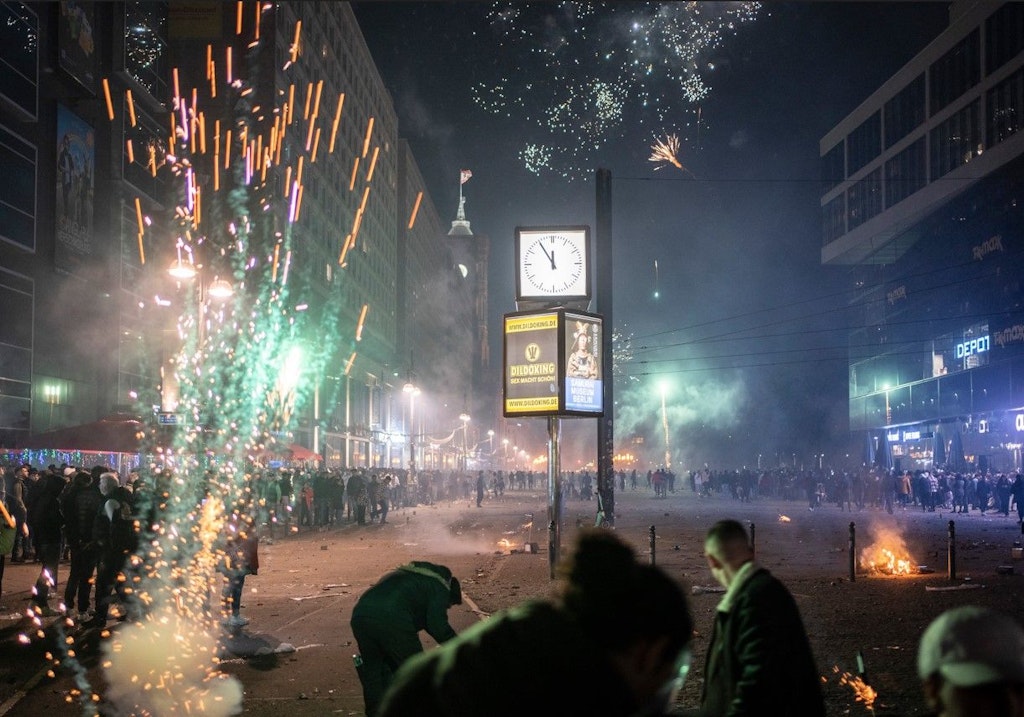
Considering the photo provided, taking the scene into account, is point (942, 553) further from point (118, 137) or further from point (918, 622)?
point (118, 137)

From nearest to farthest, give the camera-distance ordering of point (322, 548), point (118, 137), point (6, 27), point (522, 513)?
point (322, 548), point (6, 27), point (118, 137), point (522, 513)

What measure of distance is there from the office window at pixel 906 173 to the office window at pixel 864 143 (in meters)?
3.04

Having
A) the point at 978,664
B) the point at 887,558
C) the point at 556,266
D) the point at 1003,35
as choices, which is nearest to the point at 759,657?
the point at 978,664

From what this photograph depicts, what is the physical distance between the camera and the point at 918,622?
478 inches

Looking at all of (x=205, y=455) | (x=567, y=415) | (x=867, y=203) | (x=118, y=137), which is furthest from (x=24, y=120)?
(x=867, y=203)

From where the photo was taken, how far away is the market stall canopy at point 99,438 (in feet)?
66.5

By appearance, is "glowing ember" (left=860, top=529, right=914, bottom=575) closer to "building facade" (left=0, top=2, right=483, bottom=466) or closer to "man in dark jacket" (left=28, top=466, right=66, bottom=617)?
"man in dark jacket" (left=28, top=466, right=66, bottom=617)

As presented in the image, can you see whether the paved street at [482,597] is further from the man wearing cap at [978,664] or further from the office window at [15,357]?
the office window at [15,357]

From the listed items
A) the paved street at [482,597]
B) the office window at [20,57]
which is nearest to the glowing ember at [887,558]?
the paved street at [482,597]

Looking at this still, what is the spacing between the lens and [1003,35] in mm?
51031

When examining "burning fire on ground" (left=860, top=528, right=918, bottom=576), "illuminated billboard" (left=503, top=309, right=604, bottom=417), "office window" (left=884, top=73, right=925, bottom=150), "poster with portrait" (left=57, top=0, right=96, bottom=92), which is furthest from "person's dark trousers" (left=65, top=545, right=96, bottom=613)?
"office window" (left=884, top=73, right=925, bottom=150)

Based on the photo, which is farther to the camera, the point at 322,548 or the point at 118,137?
the point at 118,137

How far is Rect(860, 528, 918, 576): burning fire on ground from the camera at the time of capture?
17.6 meters

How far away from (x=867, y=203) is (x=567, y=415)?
59678 mm
